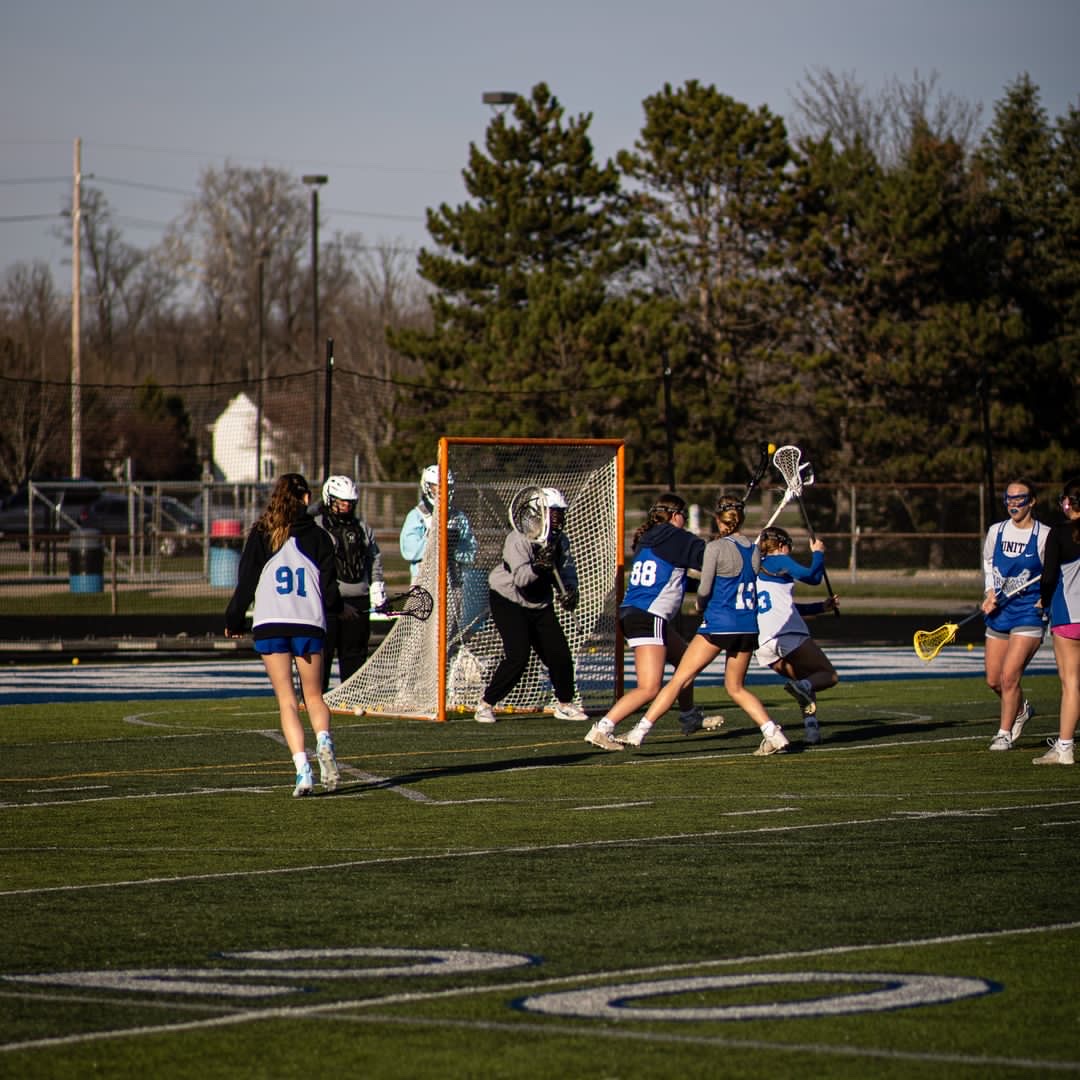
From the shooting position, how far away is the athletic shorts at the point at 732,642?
13719 millimetres

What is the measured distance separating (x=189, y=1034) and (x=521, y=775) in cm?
697

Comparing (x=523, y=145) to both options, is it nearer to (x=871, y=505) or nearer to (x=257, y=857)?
(x=871, y=505)

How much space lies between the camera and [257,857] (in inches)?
368

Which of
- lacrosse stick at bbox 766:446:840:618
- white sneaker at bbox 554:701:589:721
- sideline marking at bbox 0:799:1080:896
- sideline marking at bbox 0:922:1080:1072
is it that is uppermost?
lacrosse stick at bbox 766:446:840:618

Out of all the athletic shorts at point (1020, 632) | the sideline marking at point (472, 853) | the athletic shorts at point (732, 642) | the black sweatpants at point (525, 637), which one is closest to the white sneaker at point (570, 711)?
the black sweatpants at point (525, 637)

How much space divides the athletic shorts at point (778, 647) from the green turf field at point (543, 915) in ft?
2.86

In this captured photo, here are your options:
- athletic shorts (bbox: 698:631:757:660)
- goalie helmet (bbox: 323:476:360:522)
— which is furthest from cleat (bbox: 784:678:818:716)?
goalie helmet (bbox: 323:476:360:522)

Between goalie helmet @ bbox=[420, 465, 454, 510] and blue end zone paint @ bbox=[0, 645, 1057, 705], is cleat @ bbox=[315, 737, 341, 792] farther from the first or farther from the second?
blue end zone paint @ bbox=[0, 645, 1057, 705]

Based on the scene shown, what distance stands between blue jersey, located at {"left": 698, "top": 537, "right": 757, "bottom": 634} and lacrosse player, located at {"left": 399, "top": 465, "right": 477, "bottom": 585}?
12.6ft

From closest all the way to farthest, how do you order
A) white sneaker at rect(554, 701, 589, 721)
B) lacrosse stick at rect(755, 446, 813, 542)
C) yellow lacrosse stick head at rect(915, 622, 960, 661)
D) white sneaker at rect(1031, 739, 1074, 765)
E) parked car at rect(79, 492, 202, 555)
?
1. white sneaker at rect(1031, 739, 1074, 765)
2. lacrosse stick at rect(755, 446, 813, 542)
3. yellow lacrosse stick head at rect(915, 622, 960, 661)
4. white sneaker at rect(554, 701, 589, 721)
5. parked car at rect(79, 492, 202, 555)

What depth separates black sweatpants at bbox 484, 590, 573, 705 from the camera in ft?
52.5

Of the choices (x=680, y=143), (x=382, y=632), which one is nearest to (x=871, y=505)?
(x=680, y=143)

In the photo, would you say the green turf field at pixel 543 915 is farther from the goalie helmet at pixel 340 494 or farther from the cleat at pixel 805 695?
the goalie helmet at pixel 340 494

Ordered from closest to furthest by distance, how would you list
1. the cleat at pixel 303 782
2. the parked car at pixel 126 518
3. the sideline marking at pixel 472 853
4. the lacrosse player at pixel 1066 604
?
1. the sideline marking at pixel 472 853
2. the cleat at pixel 303 782
3. the lacrosse player at pixel 1066 604
4. the parked car at pixel 126 518
